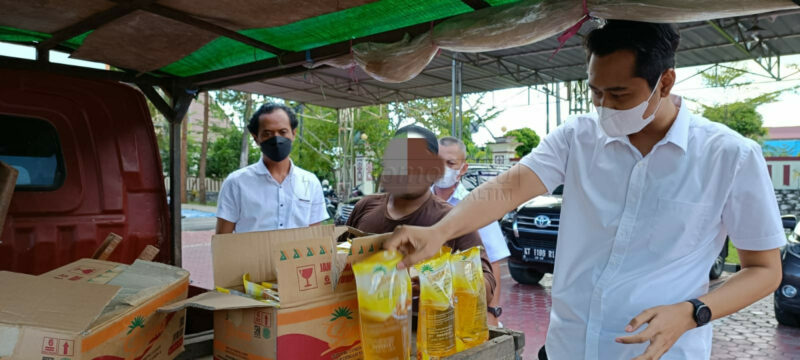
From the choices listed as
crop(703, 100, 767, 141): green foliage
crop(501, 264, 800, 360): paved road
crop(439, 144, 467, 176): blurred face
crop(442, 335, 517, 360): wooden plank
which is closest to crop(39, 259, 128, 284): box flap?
crop(442, 335, 517, 360): wooden plank

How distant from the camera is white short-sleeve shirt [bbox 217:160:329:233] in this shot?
3.46 meters

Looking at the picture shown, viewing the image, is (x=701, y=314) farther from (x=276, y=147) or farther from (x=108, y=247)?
(x=276, y=147)

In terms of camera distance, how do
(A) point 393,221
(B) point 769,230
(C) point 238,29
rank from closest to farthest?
1. (B) point 769,230
2. (A) point 393,221
3. (C) point 238,29

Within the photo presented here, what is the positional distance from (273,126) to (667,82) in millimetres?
2573

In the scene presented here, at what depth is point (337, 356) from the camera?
1.49 meters

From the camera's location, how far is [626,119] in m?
1.45

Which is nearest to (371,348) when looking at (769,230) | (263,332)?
(263,332)

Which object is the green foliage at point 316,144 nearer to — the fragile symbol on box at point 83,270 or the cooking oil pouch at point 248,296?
the fragile symbol on box at point 83,270

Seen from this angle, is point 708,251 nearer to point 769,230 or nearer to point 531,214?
point 769,230

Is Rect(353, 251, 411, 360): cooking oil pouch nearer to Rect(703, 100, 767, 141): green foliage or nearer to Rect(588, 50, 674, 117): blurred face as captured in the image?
Rect(588, 50, 674, 117): blurred face

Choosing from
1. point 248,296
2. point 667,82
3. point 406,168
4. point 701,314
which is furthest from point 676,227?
point 248,296

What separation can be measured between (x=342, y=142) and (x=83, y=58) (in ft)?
55.1

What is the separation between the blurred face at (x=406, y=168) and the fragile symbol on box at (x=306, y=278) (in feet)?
2.74

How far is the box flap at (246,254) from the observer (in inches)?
66.0
